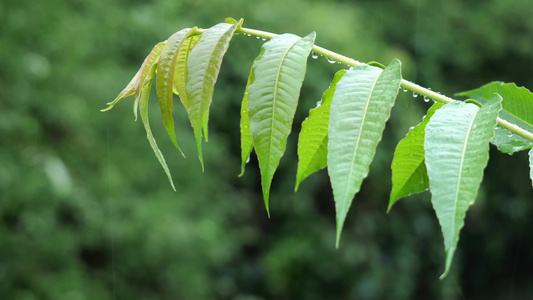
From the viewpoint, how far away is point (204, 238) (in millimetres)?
3891

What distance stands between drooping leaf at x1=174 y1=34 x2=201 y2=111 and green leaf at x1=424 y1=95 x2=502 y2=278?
27cm

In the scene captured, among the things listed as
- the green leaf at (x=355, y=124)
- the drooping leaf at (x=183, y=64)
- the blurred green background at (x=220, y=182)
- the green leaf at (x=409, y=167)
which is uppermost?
the green leaf at (x=355, y=124)

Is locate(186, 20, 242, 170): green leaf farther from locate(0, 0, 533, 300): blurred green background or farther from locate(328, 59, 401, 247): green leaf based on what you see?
locate(0, 0, 533, 300): blurred green background

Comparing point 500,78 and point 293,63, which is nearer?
point 293,63

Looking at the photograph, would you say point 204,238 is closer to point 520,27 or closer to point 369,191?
point 369,191

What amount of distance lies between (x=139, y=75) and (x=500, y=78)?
598 centimetres

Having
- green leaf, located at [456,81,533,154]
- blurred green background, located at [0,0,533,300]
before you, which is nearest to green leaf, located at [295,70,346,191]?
green leaf, located at [456,81,533,154]

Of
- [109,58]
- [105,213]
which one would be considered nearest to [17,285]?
[105,213]

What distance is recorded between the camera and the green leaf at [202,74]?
0.52 meters

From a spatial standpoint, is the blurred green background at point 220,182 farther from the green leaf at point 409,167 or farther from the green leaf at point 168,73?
the green leaf at point 409,167

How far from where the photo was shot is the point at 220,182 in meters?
4.55

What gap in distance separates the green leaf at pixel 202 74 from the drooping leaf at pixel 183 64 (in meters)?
0.05

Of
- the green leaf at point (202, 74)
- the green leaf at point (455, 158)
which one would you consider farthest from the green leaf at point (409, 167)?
the green leaf at point (202, 74)

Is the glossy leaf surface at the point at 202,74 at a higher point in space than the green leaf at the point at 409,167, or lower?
higher
